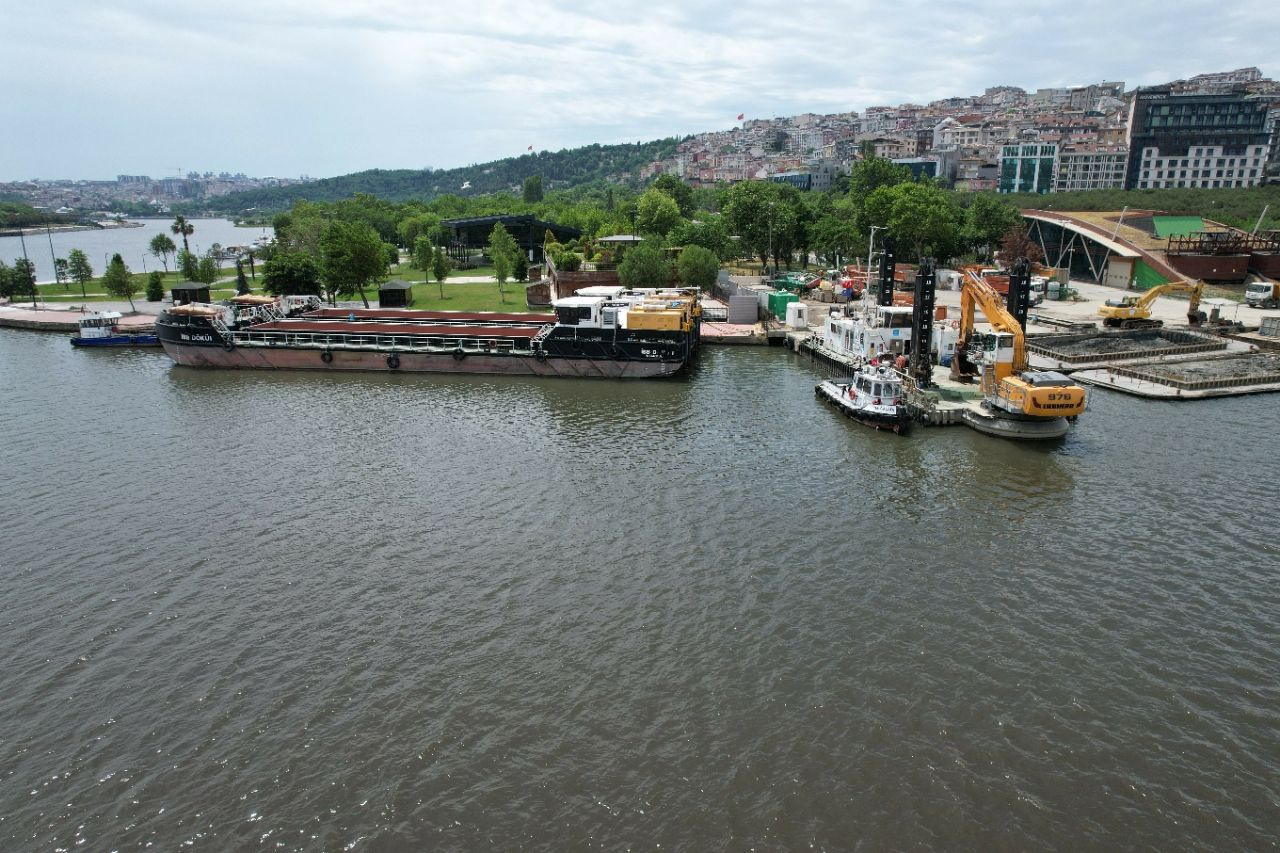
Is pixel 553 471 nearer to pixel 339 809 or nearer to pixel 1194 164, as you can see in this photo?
pixel 339 809

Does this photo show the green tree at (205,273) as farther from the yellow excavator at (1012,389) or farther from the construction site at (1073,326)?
the yellow excavator at (1012,389)

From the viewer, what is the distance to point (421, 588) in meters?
19.4

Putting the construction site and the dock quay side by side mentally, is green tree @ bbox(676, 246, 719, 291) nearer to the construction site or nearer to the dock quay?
the construction site

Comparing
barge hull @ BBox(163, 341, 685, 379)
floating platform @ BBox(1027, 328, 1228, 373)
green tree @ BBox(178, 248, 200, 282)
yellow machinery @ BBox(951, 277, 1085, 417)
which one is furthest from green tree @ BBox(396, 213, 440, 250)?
yellow machinery @ BBox(951, 277, 1085, 417)

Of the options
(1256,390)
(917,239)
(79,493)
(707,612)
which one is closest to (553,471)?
(707,612)

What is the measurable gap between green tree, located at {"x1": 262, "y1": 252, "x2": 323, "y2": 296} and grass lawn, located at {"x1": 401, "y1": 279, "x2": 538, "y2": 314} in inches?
316

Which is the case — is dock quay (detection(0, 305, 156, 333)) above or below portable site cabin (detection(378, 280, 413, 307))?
below

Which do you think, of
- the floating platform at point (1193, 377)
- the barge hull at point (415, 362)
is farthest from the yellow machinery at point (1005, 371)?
the barge hull at point (415, 362)

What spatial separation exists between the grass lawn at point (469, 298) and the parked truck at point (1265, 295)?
5309 cm

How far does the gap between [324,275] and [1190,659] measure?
195 feet

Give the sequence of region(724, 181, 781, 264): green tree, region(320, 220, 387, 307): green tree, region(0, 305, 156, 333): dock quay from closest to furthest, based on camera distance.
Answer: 1. region(0, 305, 156, 333): dock quay
2. region(320, 220, 387, 307): green tree
3. region(724, 181, 781, 264): green tree

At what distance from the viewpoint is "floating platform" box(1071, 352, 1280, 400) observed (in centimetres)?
3569

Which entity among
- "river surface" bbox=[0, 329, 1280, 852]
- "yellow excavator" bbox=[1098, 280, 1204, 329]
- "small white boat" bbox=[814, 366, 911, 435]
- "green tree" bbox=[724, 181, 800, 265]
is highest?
"green tree" bbox=[724, 181, 800, 265]

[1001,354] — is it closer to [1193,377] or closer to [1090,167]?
[1193,377]
